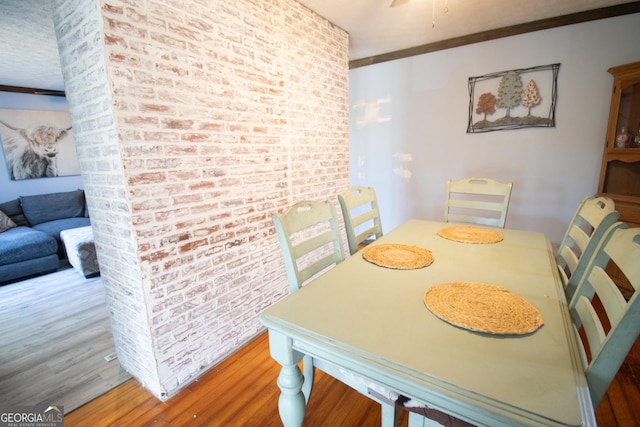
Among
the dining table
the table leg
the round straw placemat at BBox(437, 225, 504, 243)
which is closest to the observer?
the dining table

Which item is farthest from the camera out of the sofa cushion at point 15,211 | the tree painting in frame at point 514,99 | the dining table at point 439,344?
the sofa cushion at point 15,211

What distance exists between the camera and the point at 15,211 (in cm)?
377

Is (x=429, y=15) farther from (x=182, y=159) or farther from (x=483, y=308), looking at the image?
(x=483, y=308)

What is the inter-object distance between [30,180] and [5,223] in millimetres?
884

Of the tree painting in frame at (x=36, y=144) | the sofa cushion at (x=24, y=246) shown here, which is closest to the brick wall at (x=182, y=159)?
the sofa cushion at (x=24, y=246)

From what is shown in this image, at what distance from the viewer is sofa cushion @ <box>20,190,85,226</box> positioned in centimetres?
385

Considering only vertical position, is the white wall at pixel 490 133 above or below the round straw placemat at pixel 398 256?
above

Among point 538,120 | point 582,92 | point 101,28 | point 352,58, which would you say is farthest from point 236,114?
point 582,92

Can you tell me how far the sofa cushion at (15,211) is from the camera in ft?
12.1

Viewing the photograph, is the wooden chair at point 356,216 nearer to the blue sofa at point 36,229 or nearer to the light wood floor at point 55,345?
the light wood floor at point 55,345

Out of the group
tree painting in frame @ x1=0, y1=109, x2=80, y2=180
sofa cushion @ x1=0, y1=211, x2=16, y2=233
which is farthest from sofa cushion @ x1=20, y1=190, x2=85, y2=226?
tree painting in frame @ x1=0, y1=109, x2=80, y2=180

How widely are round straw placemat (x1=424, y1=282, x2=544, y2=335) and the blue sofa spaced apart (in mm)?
4069

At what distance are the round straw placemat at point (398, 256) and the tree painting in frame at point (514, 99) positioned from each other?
7.23 ft

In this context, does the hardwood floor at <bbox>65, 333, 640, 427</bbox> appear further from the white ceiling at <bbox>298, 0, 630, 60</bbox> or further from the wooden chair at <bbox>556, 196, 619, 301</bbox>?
the white ceiling at <bbox>298, 0, 630, 60</bbox>
